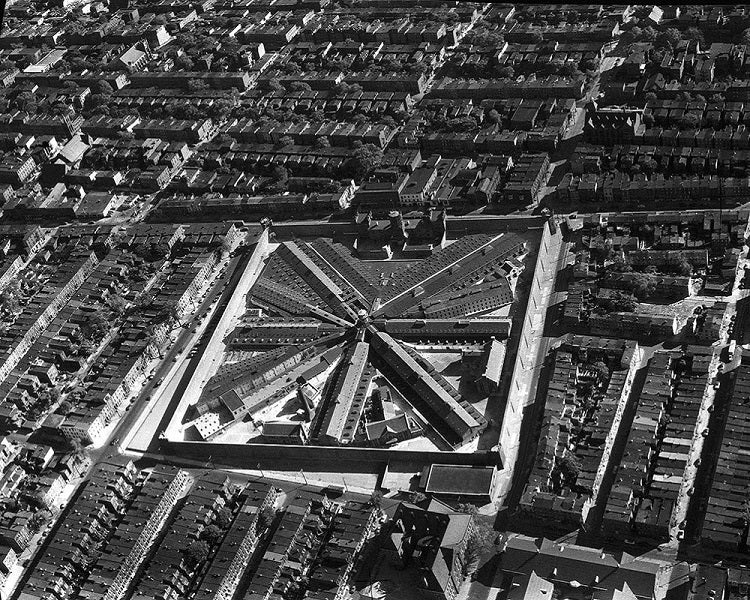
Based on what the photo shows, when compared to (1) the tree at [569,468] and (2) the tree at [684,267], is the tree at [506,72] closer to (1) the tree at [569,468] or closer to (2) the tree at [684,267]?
(2) the tree at [684,267]

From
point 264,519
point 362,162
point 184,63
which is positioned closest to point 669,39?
point 362,162

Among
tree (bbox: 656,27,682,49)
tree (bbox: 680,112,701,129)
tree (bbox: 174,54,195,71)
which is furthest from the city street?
tree (bbox: 656,27,682,49)

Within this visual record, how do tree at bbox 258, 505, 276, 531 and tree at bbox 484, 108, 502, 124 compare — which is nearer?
tree at bbox 258, 505, 276, 531

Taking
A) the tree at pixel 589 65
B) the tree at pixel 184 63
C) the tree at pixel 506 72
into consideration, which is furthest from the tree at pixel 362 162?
the tree at pixel 184 63

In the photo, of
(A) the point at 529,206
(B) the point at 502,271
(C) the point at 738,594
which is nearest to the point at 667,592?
(C) the point at 738,594

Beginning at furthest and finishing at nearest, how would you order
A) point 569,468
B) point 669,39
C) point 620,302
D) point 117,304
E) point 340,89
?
point 340,89, point 669,39, point 117,304, point 620,302, point 569,468

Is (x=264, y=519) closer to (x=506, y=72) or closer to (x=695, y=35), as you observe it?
(x=506, y=72)

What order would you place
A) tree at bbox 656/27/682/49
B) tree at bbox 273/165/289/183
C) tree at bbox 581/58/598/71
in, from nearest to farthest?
tree at bbox 273/165/289/183
tree at bbox 656/27/682/49
tree at bbox 581/58/598/71

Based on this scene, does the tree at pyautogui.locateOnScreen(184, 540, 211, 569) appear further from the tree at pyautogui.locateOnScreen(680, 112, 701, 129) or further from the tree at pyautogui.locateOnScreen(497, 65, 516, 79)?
the tree at pyautogui.locateOnScreen(497, 65, 516, 79)
